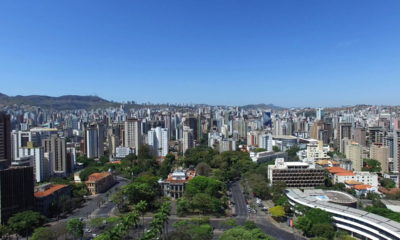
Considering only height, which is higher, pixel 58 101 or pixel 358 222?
pixel 58 101

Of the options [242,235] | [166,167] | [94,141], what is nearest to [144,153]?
[166,167]

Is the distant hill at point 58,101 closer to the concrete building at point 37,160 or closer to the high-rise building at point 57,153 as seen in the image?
the high-rise building at point 57,153

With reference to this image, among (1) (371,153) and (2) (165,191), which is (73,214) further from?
(1) (371,153)

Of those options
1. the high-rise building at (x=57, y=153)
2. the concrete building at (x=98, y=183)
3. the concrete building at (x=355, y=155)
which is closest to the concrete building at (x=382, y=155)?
the concrete building at (x=355, y=155)

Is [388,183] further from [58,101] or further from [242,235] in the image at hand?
[58,101]

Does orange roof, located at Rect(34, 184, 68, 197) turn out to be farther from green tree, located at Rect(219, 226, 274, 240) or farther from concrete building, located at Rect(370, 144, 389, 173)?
concrete building, located at Rect(370, 144, 389, 173)
